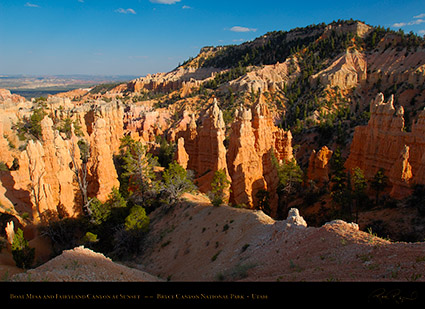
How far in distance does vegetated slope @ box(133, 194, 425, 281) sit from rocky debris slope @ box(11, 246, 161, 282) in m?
3.76

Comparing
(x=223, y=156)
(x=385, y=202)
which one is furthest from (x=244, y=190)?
(x=385, y=202)

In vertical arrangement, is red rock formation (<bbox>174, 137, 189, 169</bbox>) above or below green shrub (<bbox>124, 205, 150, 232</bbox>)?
above

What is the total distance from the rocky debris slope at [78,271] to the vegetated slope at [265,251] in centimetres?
376

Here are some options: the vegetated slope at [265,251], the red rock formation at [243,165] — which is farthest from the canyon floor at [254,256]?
the red rock formation at [243,165]

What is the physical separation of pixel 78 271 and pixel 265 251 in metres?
7.71

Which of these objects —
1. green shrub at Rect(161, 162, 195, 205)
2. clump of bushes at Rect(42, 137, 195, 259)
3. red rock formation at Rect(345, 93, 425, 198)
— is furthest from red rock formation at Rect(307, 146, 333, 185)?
clump of bushes at Rect(42, 137, 195, 259)

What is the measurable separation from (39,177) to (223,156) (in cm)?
1796

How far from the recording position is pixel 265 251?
11.9 metres

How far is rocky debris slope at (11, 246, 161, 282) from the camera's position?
9.11 m

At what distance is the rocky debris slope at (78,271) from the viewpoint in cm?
911

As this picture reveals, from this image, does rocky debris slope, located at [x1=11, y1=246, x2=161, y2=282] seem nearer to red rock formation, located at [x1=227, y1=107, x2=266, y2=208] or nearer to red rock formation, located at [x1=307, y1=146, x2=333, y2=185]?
red rock formation, located at [x1=227, y1=107, x2=266, y2=208]

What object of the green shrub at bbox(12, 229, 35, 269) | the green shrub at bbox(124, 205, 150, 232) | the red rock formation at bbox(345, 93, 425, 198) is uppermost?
the red rock formation at bbox(345, 93, 425, 198)

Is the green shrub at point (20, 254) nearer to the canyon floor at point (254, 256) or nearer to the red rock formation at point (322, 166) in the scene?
the canyon floor at point (254, 256)

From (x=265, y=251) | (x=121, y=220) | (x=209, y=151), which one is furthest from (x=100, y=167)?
(x=265, y=251)
